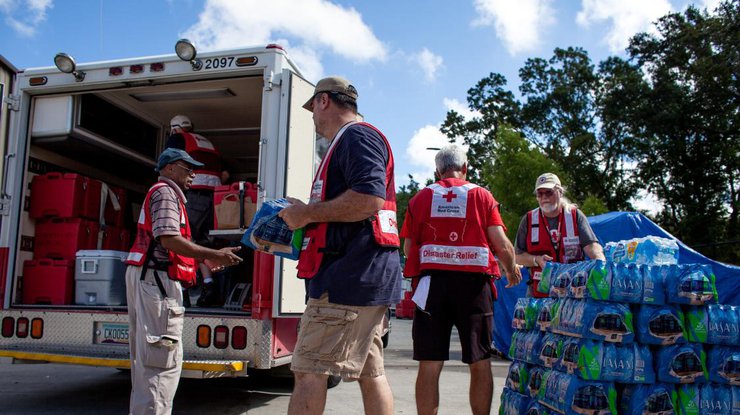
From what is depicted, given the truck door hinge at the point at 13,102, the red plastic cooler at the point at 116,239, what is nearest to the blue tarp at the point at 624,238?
the red plastic cooler at the point at 116,239

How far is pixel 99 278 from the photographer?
19.1 ft

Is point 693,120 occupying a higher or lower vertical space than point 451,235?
higher

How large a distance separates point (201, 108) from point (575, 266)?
16.0 ft

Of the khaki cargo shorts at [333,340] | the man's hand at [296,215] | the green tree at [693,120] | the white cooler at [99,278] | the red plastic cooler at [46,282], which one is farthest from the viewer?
the green tree at [693,120]

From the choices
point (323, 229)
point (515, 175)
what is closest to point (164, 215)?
point (323, 229)

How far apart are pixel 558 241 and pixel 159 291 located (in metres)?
A: 3.00

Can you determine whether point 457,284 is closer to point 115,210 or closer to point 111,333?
point 111,333

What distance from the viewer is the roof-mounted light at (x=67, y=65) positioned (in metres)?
5.65

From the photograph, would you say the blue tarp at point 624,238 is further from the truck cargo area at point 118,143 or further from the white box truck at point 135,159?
the truck cargo area at point 118,143

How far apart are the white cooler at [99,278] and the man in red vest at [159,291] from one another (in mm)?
1884

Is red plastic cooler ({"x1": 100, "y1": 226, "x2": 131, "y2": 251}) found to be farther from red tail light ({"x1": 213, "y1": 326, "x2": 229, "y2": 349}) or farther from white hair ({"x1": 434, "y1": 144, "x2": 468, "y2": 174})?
white hair ({"x1": 434, "y1": 144, "x2": 468, "y2": 174})

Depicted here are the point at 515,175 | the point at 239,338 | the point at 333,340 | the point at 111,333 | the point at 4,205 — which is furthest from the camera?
the point at 515,175

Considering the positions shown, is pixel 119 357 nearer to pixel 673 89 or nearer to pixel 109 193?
pixel 109 193

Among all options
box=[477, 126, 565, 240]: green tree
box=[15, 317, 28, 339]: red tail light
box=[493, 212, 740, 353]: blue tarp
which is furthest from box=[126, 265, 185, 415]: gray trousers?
box=[477, 126, 565, 240]: green tree
